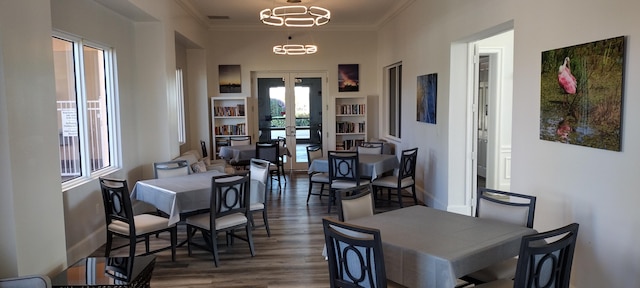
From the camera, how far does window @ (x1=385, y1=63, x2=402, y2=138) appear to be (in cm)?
878

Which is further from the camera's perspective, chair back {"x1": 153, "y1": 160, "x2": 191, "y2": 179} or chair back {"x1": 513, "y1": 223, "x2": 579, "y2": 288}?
chair back {"x1": 153, "y1": 160, "x2": 191, "y2": 179}

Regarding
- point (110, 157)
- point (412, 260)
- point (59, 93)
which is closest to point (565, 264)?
point (412, 260)

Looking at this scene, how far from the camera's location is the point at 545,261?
7.65ft

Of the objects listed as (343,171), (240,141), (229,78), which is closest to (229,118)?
(229,78)

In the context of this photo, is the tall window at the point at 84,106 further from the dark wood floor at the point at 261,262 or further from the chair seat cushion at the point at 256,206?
the chair seat cushion at the point at 256,206

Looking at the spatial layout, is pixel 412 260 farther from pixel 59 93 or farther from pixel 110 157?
pixel 110 157

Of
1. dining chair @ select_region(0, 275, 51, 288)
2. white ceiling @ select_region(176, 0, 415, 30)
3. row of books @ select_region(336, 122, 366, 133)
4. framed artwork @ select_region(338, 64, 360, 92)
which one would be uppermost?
white ceiling @ select_region(176, 0, 415, 30)

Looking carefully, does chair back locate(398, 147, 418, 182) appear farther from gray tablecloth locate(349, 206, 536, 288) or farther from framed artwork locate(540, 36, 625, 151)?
gray tablecloth locate(349, 206, 536, 288)

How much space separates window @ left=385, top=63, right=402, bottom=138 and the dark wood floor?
11.9 ft

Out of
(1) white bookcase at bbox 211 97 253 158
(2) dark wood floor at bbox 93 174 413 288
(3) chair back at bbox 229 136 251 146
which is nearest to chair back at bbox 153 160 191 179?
(2) dark wood floor at bbox 93 174 413 288

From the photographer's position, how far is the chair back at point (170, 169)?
554 cm

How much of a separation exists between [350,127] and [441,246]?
303 inches

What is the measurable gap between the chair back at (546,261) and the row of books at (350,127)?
7.89 m

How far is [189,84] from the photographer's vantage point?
9289 millimetres
